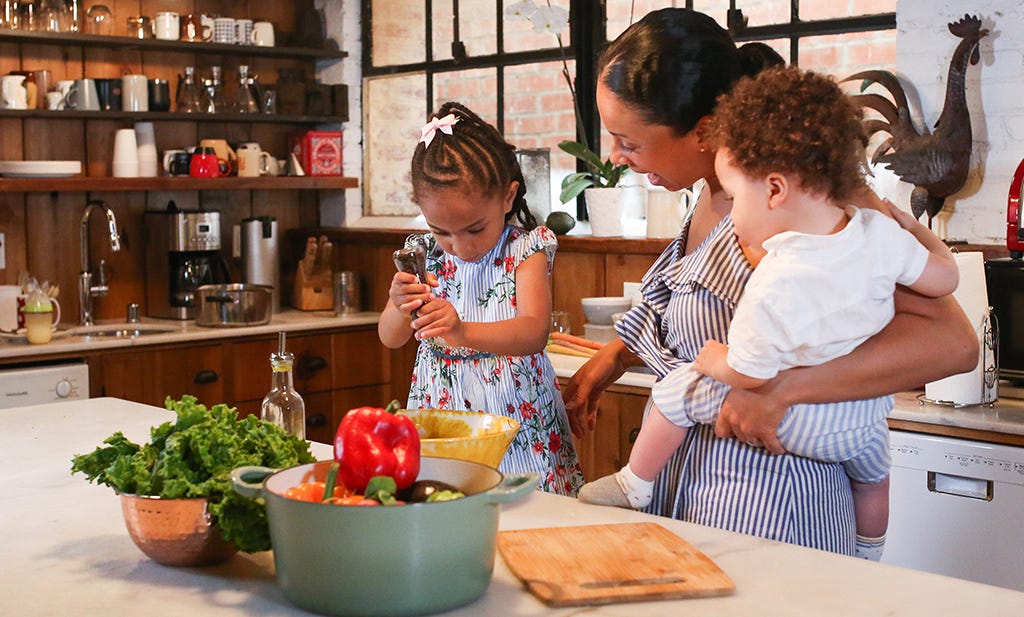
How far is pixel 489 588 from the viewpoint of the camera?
130 centimetres

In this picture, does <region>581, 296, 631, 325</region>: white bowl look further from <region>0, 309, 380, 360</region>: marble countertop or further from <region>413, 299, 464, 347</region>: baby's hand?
<region>413, 299, 464, 347</region>: baby's hand

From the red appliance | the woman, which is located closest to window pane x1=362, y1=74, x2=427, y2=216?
the red appliance

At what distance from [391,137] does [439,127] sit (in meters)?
3.02

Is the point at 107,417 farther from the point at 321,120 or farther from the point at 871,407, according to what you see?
the point at 321,120

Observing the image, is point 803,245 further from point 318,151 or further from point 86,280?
point 318,151

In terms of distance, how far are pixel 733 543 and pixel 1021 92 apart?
7.33ft

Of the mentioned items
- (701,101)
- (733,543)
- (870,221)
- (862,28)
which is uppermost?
(862,28)

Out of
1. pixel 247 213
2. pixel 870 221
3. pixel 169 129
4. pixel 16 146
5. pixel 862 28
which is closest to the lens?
pixel 870 221

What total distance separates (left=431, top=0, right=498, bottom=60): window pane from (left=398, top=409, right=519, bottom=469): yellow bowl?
10.8ft

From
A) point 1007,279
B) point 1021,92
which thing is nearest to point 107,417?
point 1007,279

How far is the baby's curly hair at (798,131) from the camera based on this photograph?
1535mm

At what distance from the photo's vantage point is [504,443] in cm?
166

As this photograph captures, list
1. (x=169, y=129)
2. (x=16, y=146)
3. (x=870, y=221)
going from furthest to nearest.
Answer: (x=169, y=129)
(x=16, y=146)
(x=870, y=221)

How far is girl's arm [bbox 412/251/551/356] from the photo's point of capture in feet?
6.56
